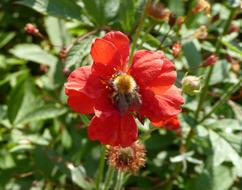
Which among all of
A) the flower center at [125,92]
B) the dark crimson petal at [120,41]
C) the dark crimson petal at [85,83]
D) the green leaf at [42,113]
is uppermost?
the dark crimson petal at [120,41]

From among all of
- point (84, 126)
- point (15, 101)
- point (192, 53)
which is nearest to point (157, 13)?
point (192, 53)

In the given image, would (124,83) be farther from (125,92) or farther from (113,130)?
(113,130)

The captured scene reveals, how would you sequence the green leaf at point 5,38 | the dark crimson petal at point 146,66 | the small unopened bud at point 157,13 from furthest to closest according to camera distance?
the green leaf at point 5,38
the small unopened bud at point 157,13
the dark crimson petal at point 146,66

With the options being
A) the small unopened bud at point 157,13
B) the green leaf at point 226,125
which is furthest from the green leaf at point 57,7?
the green leaf at point 226,125

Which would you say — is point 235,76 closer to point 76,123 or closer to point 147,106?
point 76,123

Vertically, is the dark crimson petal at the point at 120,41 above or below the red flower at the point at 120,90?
above

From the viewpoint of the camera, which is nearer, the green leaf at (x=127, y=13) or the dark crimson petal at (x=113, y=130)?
the dark crimson petal at (x=113, y=130)

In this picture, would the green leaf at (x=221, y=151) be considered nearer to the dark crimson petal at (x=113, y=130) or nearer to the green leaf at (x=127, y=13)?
the green leaf at (x=127, y=13)
